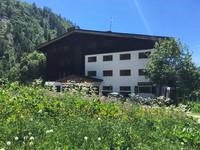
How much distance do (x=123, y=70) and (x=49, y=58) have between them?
16.0m

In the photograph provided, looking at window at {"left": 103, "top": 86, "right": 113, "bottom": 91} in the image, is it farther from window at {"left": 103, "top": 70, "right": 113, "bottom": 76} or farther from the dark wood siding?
the dark wood siding

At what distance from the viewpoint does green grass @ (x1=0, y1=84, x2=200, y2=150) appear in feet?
28.4

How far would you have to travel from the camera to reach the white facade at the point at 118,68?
59.0 metres

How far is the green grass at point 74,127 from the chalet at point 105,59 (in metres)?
42.1

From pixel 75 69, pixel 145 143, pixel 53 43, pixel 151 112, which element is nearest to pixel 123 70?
pixel 75 69

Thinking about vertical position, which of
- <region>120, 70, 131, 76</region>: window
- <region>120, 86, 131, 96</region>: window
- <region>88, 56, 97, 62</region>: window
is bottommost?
<region>120, 86, 131, 96</region>: window

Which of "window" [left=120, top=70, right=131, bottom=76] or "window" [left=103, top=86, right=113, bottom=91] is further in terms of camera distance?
"window" [left=103, top=86, right=113, bottom=91]

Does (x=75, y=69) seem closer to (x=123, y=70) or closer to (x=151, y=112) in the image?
(x=123, y=70)

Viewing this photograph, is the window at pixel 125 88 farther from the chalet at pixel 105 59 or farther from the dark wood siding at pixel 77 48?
the dark wood siding at pixel 77 48

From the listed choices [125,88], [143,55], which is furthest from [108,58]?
[143,55]

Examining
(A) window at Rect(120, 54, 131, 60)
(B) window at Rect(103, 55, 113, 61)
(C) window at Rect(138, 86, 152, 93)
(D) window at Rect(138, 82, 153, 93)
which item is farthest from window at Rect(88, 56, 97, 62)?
(C) window at Rect(138, 86, 152, 93)

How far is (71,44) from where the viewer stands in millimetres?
67750

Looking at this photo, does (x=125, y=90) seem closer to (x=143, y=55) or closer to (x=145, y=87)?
(x=145, y=87)

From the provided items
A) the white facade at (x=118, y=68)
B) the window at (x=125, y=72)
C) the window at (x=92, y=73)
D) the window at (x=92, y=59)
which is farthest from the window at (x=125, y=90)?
the window at (x=92, y=59)
